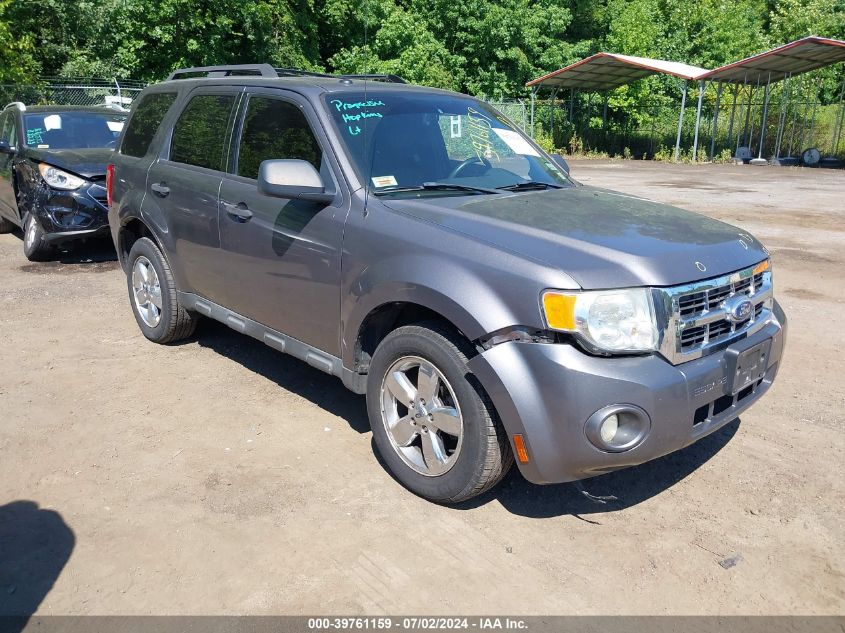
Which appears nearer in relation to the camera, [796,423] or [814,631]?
[814,631]

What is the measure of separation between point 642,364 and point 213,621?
6.34 feet

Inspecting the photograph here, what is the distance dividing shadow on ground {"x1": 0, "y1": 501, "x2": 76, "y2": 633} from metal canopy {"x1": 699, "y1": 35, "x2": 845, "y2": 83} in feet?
88.8

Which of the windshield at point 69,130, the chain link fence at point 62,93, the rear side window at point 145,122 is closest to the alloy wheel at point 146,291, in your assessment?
the rear side window at point 145,122

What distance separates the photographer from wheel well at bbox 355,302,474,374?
3.59 meters

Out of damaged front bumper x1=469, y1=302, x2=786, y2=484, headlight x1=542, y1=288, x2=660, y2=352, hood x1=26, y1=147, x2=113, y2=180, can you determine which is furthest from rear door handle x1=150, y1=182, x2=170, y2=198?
hood x1=26, y1=147, x2=113, y2=180

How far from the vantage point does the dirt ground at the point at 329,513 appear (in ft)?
9.70

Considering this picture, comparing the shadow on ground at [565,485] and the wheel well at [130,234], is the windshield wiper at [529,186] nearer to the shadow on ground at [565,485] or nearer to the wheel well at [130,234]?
the shadow on ground at [565,485]

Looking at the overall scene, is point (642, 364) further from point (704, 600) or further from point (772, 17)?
point (772, 17)

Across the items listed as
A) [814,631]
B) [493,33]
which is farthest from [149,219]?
[493,33]

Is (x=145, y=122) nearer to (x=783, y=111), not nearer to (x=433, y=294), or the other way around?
(x=433, y=294)

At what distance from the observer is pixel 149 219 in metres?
5.41

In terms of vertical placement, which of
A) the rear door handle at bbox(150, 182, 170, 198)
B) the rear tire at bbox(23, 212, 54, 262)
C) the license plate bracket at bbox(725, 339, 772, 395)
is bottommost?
the rear tire at bbox(23, 212, 54, 262)

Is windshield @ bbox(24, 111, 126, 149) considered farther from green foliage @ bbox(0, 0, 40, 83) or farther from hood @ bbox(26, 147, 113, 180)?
green foliage @ bbox(0, 0, 40, 83)

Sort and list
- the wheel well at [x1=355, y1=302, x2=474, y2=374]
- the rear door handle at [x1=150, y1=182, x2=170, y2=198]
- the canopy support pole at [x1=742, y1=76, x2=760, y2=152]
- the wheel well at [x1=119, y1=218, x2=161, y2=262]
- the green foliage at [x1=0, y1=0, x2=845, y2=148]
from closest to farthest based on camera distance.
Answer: the wheel well at [x1=355, y1=302, x2=474, y2=374]
the rear door handle at [x1=150, y1=182, x2=170, y2=198]
the wheel well at [x1=119, y1=218, x2=161, y2=262]
the green foliage at [x1=0, y1=0, x2=845, y2=148]
the canopy support pole at [x1=742, y1=76, x2=760, y2=152]
